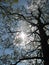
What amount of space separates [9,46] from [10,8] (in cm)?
285

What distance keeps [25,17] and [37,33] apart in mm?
1463

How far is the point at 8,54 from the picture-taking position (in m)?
13.6

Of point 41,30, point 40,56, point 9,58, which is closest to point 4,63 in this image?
point 9,58

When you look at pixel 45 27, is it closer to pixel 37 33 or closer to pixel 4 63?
pixel 37 33

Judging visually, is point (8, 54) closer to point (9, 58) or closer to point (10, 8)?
point (9, 58)

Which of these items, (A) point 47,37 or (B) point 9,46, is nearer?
(A) point 47,37

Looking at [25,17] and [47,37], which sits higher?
[25,17]

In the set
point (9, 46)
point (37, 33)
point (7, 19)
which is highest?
point (7, 19)

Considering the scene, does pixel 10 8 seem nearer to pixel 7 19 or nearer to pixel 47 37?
pixel 7 19

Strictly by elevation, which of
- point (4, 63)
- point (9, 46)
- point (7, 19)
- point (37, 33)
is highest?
point (7, 19)

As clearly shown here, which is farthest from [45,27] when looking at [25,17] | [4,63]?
[4,63]

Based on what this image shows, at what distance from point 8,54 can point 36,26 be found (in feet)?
9.36

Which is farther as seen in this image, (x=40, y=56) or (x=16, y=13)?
(x=16, y=13)

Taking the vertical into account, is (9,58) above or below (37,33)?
below
